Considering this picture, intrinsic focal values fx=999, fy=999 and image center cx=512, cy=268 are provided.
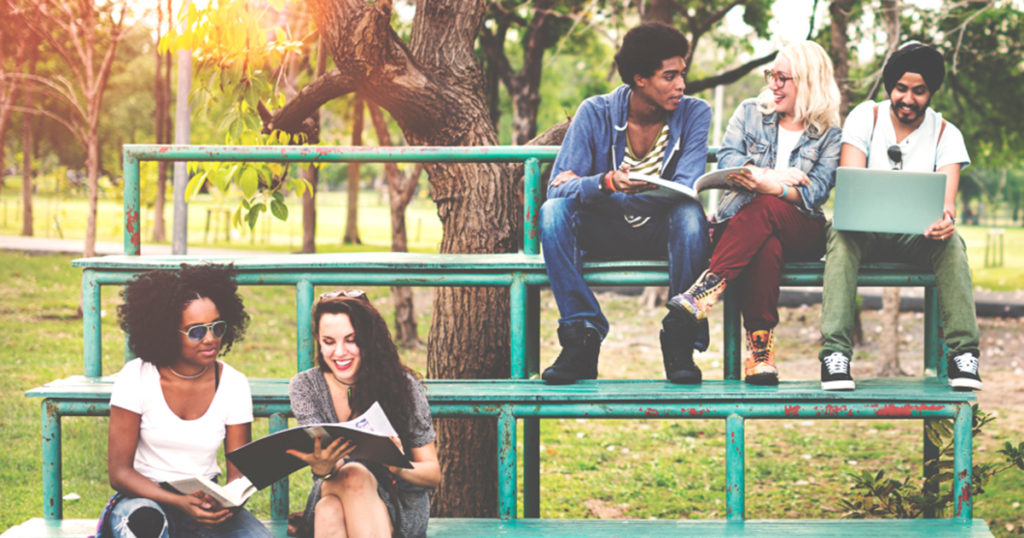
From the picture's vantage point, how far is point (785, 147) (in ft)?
13.5

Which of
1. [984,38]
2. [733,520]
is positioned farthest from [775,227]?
[984,38]

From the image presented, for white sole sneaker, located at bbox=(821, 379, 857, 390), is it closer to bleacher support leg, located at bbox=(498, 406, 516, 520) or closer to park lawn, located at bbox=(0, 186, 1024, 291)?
A: bleacher support leg, located at bbox=(498, 406, 516, 520)

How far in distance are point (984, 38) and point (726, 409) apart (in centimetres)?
1125

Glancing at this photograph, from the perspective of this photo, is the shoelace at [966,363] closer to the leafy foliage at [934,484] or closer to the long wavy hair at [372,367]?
the leafy foliage at [934,484]

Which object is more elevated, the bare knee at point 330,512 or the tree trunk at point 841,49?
the tree trunk at point 841,49

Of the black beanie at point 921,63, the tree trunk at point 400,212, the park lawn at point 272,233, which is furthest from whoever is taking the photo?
the park lawn at point 272,233

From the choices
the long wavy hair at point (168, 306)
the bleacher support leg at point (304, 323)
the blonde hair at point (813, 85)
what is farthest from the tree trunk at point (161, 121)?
the blonde hair at point (813, 85)

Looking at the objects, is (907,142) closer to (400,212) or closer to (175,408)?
(175,408)

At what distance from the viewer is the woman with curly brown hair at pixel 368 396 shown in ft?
10.7

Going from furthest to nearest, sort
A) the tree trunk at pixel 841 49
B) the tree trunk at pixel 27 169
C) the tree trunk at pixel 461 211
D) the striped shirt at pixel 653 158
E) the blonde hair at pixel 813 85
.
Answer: the tree trunk at pixel 27 169, the tree trunk at pixel 841 49, the tree trunk at pixel 461 211, the striped shirt at pixel 653 158, the blonde hair at pixel 813 85

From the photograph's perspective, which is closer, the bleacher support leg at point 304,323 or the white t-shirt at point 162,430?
the white t-shirt at point 162,430

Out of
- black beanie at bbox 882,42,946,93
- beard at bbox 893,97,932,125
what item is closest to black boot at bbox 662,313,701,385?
beard at bbox 893,97,932,125

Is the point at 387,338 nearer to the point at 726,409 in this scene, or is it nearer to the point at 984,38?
the point at 726,409

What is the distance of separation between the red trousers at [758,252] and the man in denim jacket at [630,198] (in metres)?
0.11
